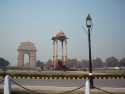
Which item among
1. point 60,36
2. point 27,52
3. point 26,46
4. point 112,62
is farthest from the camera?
point 112,62

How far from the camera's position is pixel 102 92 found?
14383mm

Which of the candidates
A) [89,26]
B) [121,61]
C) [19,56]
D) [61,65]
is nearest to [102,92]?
[89,26]

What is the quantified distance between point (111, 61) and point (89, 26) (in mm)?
139772

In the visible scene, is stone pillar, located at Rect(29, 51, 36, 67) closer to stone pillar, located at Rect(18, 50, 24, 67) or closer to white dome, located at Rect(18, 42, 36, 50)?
white dome, located at Rect(18, 42, 36, 50)

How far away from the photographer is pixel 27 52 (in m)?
108

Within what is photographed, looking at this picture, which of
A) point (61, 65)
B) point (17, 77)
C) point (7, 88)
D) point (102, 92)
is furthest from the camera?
point (61, 65)

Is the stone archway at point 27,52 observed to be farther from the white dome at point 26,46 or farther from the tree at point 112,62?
the tree at point 112,62

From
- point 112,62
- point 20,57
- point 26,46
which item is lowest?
point 112,62

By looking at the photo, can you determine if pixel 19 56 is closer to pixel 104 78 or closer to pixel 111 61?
pixel 111 61

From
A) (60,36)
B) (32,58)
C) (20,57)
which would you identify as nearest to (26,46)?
(20,57)

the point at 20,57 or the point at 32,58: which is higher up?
the point at 20,57

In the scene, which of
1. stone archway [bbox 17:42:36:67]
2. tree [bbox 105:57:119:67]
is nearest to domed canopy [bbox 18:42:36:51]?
stone archway [bbox 17:42:36:67]

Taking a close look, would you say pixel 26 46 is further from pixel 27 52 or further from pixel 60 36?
pixel 60 36

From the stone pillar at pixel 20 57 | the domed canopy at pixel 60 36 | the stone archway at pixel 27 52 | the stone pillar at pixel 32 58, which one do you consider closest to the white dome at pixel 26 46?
the stone archway at pixel 27 52
